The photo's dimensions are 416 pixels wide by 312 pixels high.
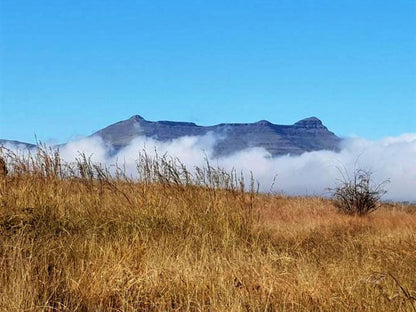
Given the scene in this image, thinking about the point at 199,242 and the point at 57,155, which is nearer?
the point at 199,242

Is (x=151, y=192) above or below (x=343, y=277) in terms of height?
above

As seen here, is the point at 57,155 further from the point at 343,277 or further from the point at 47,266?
the point at 343,277

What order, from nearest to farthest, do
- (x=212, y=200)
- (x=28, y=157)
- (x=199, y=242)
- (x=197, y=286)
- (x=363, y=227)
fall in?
(x=197, y=286), (x=199, y=242), (x=212, y=200), (x=28, y=157), (x=363, y=227)

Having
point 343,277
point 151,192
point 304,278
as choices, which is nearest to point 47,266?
point 304,278

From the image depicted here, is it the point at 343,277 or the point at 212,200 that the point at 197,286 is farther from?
the point at 212,200

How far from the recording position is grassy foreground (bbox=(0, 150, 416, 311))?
5516mm

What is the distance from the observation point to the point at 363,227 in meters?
13.6

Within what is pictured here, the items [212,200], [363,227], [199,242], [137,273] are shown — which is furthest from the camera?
[363,227]

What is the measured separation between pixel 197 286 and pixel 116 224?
3.40 m

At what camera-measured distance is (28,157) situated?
10.6 metres

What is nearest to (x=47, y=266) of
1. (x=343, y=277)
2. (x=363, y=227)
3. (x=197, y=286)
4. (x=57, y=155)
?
(x=197, y=286)

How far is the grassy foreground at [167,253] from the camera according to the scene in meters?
5.52

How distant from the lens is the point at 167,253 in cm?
746

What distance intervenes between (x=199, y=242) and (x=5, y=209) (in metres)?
3.09
